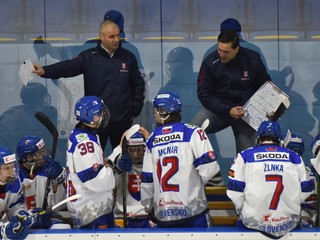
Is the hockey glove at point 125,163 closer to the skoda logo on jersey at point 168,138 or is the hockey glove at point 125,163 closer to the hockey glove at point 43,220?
the skoda logo on jersey at point 168,138

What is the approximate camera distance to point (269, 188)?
20.2 feet

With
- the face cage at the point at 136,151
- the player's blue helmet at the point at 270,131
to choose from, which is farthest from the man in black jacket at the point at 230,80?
the player's blue helmet at the point at 270,131

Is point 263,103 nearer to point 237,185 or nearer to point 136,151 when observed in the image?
point 136,151

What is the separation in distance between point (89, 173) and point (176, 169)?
0.57 metres

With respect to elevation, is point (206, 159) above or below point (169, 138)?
below

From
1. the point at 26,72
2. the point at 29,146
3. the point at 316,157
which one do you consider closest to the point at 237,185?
the point at 316,157

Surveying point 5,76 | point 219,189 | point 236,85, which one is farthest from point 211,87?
point 5,76

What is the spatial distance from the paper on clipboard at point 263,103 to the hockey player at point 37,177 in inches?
58.8

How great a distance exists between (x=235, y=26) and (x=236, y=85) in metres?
0.77

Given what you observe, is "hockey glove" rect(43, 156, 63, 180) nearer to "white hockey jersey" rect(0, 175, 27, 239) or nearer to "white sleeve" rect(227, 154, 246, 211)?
"white hockey jersey" rect(0, 175, 27, 239)

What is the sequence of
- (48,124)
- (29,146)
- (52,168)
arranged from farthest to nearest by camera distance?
1. (48,124)
2. (29,146)
3. (52,168)

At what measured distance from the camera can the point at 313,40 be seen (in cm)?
820


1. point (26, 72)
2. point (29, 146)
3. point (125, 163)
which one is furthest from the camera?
point (26, 72)

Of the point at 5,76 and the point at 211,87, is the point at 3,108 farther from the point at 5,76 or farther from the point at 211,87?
the point at 211,87
